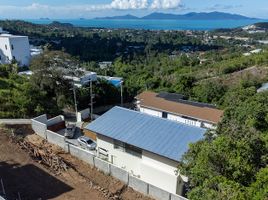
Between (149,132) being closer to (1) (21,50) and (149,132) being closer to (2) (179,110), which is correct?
(2) (179,110)

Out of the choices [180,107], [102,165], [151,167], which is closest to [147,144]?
[151,167]

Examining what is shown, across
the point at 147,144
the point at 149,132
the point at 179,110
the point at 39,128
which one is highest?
the point at 149,132

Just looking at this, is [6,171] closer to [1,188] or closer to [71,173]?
[1,188]

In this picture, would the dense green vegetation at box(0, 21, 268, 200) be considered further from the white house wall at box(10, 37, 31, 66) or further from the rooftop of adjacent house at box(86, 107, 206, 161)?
the white house wall at box(10, 37, 31, 66)

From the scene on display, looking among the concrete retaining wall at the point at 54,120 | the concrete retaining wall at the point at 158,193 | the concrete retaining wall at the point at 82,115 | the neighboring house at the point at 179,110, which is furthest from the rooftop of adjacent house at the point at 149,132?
the neighboring house at the point at 179,110

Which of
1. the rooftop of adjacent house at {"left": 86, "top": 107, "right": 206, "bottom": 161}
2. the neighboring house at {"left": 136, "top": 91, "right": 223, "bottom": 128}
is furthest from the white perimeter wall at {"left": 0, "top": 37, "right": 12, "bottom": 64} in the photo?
the rooftop of adjacent house at {"left": 86, "top": 107, "right": 206, "bottom": 161}
